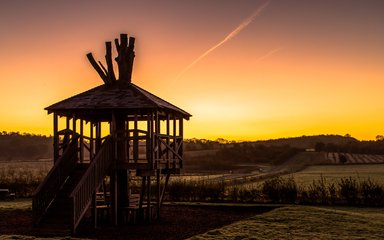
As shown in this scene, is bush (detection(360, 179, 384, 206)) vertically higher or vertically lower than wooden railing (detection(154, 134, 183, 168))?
lower

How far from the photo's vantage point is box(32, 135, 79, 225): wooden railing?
62.8 feet

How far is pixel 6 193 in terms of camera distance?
33.4 metres

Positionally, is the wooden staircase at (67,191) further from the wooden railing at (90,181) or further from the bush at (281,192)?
the bush at (281,192)

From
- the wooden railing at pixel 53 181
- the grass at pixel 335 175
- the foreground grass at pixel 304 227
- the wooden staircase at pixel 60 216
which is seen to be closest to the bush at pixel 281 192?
the foreground grass at pixel 304 227

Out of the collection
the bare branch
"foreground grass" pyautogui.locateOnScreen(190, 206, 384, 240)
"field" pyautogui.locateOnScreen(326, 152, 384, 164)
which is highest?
the bare branch

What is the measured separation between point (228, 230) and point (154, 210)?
533 cm

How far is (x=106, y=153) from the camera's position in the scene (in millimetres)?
20578

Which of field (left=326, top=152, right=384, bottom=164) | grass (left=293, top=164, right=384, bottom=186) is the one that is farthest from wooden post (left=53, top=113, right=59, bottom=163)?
field (left=326, top=152, right=384, bottom=164)

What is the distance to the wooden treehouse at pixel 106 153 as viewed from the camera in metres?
19.4

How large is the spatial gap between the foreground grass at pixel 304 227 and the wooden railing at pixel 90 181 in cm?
417

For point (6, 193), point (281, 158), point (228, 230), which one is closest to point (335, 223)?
point (228, 230)

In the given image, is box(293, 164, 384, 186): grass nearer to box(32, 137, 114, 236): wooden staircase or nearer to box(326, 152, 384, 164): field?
box(326, 152, 384, 164): field

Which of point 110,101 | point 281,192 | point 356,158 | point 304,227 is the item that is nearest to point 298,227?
point 304,227

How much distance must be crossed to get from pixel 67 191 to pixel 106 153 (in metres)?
1.97
